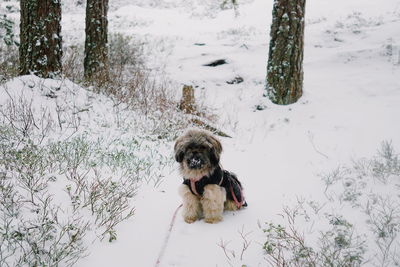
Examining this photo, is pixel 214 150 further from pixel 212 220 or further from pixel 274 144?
pixel 274 144

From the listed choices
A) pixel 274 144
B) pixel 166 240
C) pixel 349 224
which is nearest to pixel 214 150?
pixel 166 240

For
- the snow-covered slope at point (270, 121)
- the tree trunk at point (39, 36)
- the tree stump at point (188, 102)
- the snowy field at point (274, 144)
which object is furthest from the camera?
the tree stump at point (188, 102)

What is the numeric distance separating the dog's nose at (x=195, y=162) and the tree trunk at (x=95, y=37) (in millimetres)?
6535

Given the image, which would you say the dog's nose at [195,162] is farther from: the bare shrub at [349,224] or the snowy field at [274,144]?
the bare shrub at [349,224]

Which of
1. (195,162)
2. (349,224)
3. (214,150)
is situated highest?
(214,150)

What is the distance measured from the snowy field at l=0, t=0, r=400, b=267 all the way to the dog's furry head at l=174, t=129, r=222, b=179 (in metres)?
0.67

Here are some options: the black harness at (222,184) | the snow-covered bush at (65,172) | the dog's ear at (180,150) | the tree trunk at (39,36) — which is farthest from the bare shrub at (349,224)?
the tree trunk at (39,36)

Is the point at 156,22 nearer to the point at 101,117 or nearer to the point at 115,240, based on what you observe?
the point at 101,117

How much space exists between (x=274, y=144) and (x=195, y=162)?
389 cm

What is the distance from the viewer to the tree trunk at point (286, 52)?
7.79 meters

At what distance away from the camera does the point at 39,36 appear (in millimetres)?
6500

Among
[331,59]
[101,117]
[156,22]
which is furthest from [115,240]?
[156,22]

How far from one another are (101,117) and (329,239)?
550 cm

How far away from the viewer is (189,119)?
775 cm
